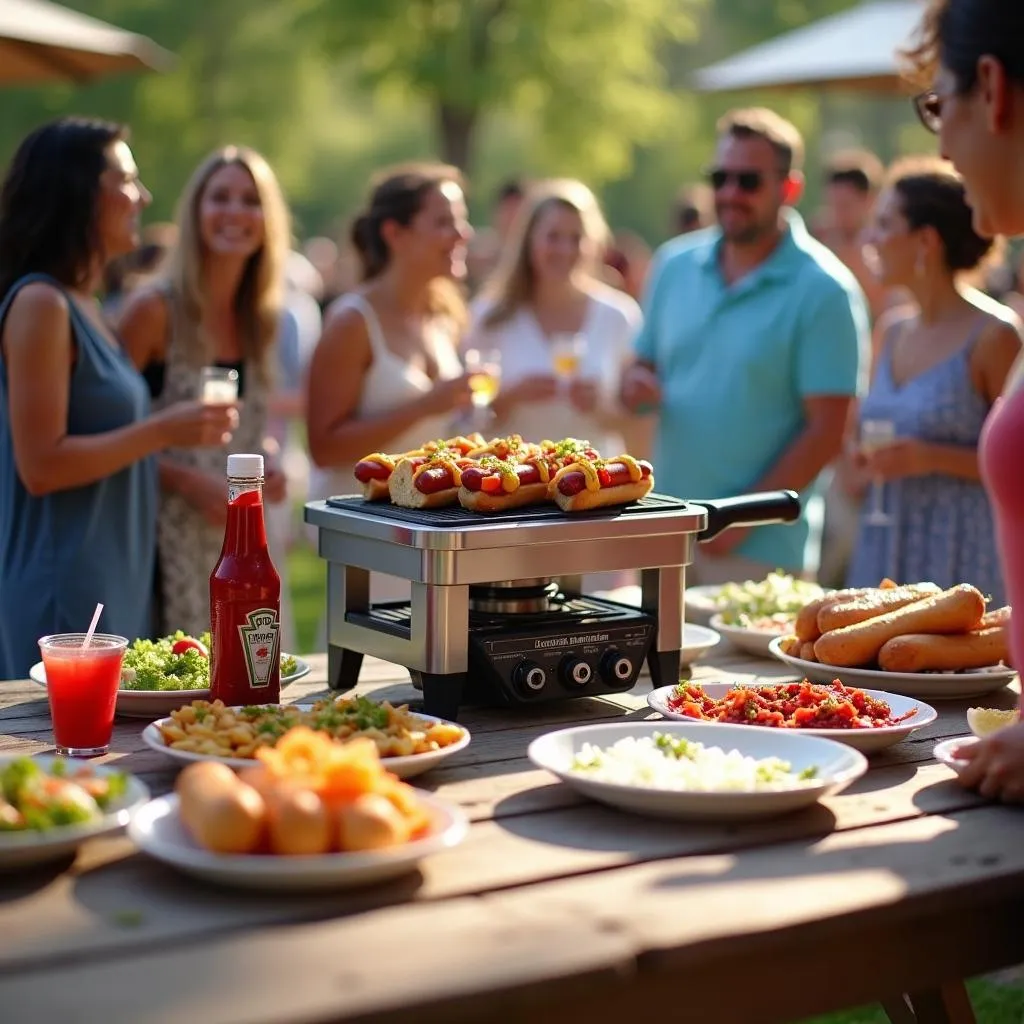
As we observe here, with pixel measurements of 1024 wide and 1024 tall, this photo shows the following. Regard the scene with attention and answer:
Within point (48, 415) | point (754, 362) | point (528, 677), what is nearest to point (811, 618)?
point (528, 677)

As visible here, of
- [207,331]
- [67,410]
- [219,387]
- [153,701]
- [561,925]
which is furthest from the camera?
[207,331]

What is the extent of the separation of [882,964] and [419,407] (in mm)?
3543

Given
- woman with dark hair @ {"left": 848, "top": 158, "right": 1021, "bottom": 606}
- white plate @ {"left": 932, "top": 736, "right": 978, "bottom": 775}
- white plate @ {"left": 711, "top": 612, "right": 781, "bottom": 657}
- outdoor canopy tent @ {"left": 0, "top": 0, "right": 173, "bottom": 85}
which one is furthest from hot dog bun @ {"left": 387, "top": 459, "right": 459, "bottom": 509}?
outdoor canopy tent @ {"left": 0, "top": 0, "right": 173, "bottom": 85}

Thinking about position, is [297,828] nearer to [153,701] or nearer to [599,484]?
[153,701]

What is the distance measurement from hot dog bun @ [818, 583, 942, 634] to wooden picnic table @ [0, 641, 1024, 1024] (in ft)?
2.45

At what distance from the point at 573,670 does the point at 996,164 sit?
117cm

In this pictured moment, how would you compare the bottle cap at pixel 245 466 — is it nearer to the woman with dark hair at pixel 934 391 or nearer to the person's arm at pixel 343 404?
the person's arm at pixel 343 404

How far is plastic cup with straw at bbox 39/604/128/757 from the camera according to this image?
99.3 inches

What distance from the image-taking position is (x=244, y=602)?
265 centimetres

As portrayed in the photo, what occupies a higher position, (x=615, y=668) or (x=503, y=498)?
(x=503, y=498)

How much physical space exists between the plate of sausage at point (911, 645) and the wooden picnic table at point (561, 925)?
0.64 metres

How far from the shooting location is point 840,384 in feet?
17.9

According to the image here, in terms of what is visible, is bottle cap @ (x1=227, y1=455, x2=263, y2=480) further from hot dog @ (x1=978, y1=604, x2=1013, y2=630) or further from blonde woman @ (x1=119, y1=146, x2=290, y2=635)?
blonde woman @ (x1=119, y1=146, x2=290, y2=635)

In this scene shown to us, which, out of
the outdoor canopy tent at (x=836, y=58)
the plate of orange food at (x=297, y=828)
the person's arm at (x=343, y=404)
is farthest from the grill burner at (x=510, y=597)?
Answer: the outdoor canopy tent at (x=836, y=58)
